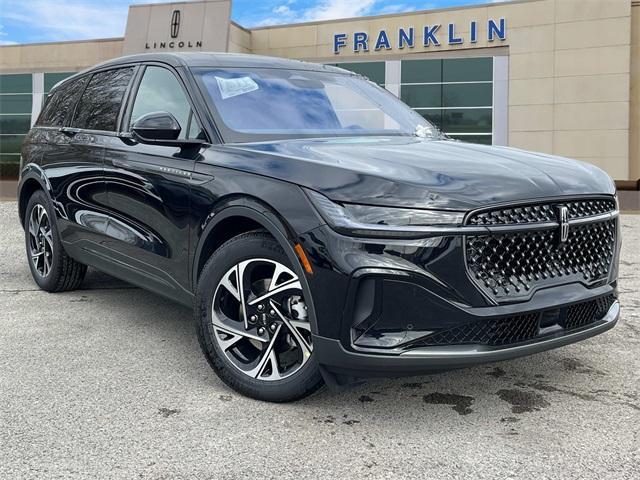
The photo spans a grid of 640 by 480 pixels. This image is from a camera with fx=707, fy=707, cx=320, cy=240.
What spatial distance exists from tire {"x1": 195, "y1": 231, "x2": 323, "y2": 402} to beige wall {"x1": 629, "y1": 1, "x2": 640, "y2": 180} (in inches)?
1370

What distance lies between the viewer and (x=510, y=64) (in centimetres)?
3512

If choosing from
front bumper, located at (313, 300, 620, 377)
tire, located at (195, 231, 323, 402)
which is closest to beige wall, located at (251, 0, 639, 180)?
tire, located at (195, 231, 323, 402)

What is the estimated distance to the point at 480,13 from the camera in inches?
1403

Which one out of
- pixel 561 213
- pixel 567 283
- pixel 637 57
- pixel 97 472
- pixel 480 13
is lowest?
pixel 97 472

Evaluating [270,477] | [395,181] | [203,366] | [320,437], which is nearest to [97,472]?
[270,477]

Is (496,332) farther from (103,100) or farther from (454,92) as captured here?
(454,92)

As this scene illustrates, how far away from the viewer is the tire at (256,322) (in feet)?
10.5

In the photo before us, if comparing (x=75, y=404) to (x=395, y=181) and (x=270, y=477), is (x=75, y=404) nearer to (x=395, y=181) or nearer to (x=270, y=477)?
(x=270, y=477)

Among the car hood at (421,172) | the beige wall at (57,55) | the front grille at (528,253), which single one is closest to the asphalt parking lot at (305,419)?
the front grille at (528,253)

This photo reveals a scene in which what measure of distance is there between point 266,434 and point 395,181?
1.19m

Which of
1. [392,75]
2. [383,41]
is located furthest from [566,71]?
[383,41]

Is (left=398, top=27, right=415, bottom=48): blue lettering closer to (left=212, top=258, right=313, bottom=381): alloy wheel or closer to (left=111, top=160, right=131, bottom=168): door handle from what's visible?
(left=111, top=160, right=131, bottom=168): door handle

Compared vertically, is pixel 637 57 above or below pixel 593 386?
above

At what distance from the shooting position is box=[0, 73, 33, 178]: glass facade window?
40.1 m
